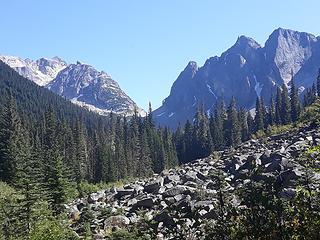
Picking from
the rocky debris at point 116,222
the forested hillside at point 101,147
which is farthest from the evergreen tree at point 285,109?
the rocky debris at point 116,222

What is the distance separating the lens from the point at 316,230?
23016 millimetres

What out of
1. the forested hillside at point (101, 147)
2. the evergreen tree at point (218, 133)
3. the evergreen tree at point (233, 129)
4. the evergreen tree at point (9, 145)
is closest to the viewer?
the forested hillside at point (101, 147)

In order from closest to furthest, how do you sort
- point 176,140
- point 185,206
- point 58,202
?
point 185,206
point 58,202
point 176,140

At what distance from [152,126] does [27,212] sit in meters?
106

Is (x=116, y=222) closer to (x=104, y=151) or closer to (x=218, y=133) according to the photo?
(x=104, y=151)

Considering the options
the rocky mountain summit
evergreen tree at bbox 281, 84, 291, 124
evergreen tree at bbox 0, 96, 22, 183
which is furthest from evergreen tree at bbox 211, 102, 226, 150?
the rocky mountain summit

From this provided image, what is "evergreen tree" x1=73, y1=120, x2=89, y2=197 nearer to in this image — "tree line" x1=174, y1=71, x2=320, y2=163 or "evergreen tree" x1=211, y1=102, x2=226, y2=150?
"tree line" x1=174, y1=71, x2=320, y2=163

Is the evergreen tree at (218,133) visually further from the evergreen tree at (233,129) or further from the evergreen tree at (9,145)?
the evergreen tree at (9,145)

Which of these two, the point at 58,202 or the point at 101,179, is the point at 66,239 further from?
the point at 101,179

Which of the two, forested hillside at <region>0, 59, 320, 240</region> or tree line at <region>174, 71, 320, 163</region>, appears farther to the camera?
tree line at <region>174, 71, 320, 163</region>

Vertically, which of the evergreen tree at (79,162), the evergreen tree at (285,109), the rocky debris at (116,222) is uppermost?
the evergreen tree at (285,109)

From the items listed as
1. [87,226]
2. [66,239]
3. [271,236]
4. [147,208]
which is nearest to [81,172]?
[147,208]

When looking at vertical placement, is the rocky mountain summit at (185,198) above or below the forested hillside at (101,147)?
below

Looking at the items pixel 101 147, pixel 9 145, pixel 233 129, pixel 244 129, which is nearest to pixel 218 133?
pixel 233 129
